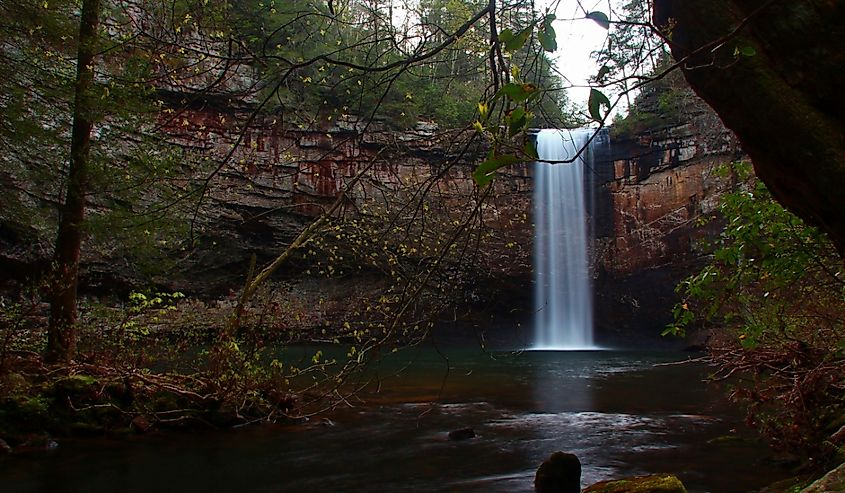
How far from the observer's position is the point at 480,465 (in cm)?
646

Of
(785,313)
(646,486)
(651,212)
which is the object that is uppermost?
(651,212)

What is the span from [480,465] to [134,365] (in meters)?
4.83

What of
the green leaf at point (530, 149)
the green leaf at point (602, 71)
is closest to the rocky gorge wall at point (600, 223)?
the green leaf at point (602, 71)

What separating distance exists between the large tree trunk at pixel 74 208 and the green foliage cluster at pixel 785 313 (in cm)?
720

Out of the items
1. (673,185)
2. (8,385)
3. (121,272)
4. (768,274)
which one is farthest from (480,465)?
(673,185)

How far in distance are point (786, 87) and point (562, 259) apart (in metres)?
24.6

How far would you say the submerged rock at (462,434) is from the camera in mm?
7668

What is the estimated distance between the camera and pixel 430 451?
7.10m

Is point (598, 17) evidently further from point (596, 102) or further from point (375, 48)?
point (375, 48)

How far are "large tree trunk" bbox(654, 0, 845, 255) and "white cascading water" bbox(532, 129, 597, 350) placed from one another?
929 inches

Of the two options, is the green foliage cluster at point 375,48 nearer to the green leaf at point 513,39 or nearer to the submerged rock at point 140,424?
the green leaf at point 513,39

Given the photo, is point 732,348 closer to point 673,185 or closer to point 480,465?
point 480,465

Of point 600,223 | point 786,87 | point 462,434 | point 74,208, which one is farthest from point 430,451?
point 600,223

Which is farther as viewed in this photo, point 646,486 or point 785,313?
point 785,313
